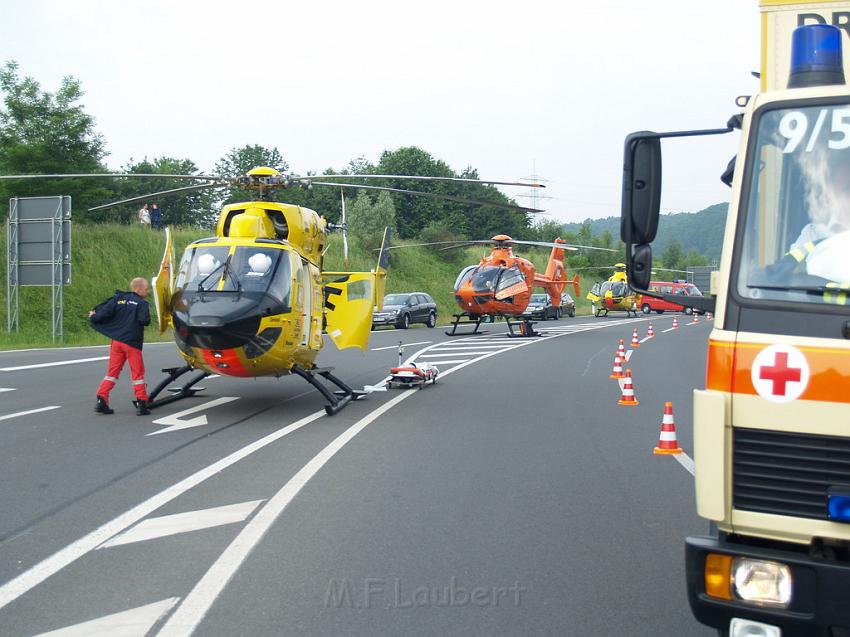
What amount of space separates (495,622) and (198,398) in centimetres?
1008

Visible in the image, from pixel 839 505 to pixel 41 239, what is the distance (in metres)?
27.0

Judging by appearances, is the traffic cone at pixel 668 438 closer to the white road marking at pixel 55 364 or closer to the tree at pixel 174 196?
the white road marking at pixel 55 364

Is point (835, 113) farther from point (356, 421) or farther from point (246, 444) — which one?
point (356, 421)

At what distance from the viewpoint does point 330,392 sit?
511 inches

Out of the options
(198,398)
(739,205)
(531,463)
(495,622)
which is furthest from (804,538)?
(198,398)

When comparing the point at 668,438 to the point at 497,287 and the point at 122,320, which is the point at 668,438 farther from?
the point at 497,287

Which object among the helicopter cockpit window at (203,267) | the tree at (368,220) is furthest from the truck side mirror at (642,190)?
the tree at (368,220)

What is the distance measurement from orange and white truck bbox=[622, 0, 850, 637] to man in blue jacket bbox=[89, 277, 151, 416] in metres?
9.13

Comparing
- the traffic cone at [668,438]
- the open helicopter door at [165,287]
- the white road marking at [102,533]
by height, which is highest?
the open helicopter door at [165,287]

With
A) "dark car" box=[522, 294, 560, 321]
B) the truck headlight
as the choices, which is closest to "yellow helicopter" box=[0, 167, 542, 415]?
the truck headlight

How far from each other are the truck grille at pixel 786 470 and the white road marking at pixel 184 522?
13.4 feet

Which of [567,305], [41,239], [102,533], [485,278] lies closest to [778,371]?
[102,533]

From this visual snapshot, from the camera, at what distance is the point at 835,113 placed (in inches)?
152

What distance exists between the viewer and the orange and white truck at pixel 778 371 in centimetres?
346
